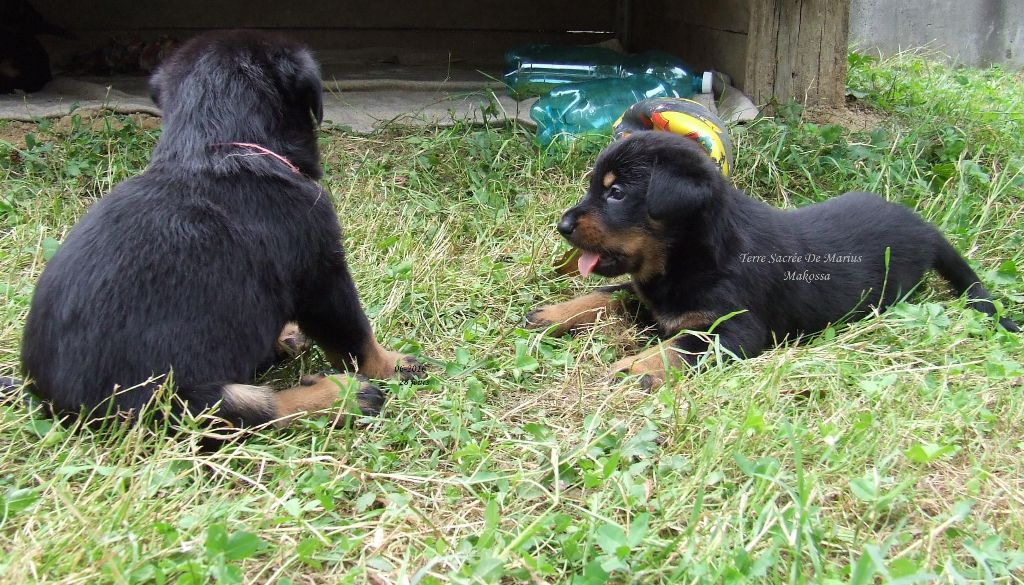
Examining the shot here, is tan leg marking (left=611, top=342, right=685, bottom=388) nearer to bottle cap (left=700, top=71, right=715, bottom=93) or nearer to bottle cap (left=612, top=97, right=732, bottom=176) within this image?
bottle cap (left=612, top=97, right=732, bottom=176)

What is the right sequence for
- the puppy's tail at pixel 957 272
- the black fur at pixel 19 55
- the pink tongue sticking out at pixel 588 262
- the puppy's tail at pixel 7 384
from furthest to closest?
the black fur at pixel 19 55 → the puppy's tail at pixel 957 272 → the pink tongue sticking out at pixel 588 262 → the puppy's tail at pixel 7 384

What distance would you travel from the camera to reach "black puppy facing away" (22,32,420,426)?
2.51 meters

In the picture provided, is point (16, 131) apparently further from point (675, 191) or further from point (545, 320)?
point (675, 191)

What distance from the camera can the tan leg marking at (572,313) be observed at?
12.4 ft

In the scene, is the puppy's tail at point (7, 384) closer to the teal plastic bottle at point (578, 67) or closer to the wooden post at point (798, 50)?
the teal plastic bottle at point (578, 67)

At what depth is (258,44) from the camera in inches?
121

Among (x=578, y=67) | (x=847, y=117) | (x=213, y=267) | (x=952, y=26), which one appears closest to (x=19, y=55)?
(x=578, y=67)

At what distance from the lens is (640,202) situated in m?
3.42

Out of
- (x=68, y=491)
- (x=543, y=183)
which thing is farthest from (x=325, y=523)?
(x=543, y=183)

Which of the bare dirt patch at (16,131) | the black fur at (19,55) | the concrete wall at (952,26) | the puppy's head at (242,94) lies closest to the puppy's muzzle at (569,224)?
the puppy's head at (242,94)

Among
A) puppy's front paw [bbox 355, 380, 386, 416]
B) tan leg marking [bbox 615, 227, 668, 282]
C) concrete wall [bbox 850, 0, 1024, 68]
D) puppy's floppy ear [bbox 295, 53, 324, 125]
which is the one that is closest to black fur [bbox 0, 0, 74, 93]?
puppy's floppy ear [bbox 295, 53, 324, 125]

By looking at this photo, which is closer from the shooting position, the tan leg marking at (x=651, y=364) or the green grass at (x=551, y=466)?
the green grass at (x=551, y=466)

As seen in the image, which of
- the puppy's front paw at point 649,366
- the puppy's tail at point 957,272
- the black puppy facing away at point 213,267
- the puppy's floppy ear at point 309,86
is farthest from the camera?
the puppy's tail at point 957,272

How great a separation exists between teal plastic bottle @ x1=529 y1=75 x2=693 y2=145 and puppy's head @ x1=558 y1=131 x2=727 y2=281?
2127mm
